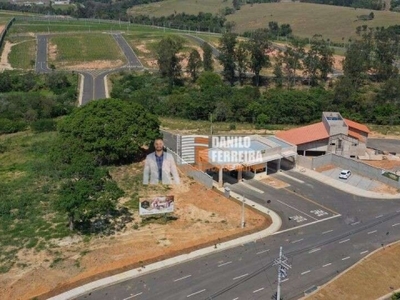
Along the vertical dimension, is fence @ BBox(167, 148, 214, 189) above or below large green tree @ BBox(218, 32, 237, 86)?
below

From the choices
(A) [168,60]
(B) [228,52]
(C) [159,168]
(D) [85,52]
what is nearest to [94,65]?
(D) [85,52]

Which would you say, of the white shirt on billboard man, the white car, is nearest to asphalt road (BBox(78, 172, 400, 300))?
the white car

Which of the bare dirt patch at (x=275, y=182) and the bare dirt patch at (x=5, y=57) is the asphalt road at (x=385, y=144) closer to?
the bare dirt patch at (x=275, y=182)

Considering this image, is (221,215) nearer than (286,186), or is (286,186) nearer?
(221,215)

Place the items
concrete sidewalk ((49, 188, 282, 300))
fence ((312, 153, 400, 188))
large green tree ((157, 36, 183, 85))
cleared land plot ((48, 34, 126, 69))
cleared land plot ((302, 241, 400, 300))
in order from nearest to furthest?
1. cleared land plot ((302, 241, 400, 300))
2. concrete sidewalk ((49, 188, 282, 300))
3. fence ((312, 153, 400, 188))
4. large green tree ((157, 36, 183, 85))
5. cleared land plot ((48, 34, 126, 69))

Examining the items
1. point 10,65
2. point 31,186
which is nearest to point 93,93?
point 10,65

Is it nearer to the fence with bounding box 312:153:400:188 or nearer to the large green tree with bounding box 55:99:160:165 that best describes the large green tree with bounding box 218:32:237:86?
the large green tree with bounding box 55:99:160:165

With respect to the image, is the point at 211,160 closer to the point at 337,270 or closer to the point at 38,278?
the point at 337,270
